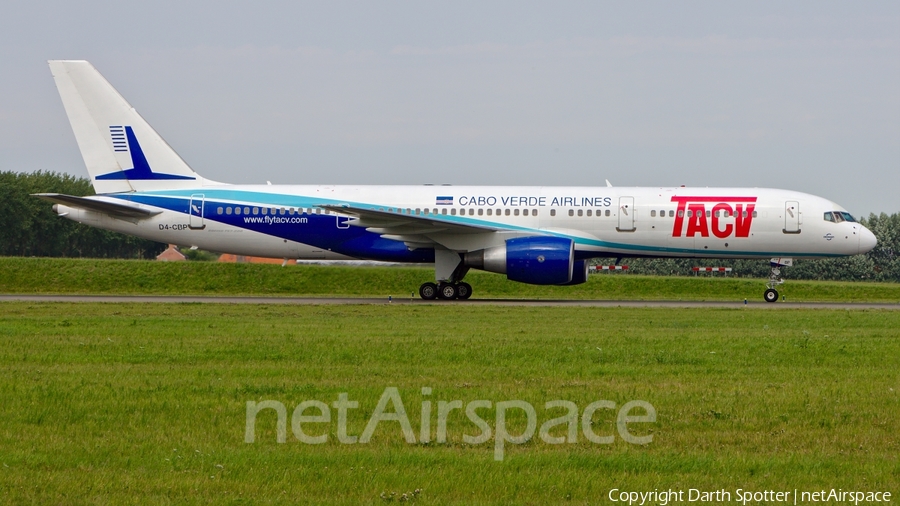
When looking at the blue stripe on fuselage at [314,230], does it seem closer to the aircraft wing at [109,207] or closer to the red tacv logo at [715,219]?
the aircraft wing at [109,207]

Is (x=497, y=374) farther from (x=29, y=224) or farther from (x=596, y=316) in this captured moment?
(x=29, y=224)

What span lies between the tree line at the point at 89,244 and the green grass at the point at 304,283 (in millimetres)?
15494

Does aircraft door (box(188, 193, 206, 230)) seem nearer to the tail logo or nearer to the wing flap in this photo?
the tail logo

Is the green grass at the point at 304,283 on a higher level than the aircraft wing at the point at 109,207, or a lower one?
lower

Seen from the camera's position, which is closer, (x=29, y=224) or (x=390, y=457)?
(x=390, y=457)

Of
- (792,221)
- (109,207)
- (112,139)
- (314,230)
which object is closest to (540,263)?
(314,230)

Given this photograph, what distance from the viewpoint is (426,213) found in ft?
104

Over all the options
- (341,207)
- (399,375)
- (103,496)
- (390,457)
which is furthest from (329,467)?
(341,207)

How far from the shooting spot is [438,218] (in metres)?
31.5

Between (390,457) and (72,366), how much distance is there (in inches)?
254

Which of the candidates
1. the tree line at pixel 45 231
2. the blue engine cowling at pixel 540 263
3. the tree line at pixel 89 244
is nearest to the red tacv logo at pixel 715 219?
the blue engine cowling at pixel 540 263

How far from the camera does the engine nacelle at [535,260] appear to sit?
29406 millimetres

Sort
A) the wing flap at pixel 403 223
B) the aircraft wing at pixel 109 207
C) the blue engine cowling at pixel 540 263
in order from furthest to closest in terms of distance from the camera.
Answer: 1. the aircraft wing at pixel 109 207
2. the blue engine cowling at pixel 540 263
3. the wing flap at pixel 403 223

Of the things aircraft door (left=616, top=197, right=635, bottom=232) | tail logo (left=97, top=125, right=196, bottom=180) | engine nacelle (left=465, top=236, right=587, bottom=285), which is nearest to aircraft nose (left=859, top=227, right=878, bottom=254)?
aircraft door (left=616, top=197, right=635, bottom=232)
